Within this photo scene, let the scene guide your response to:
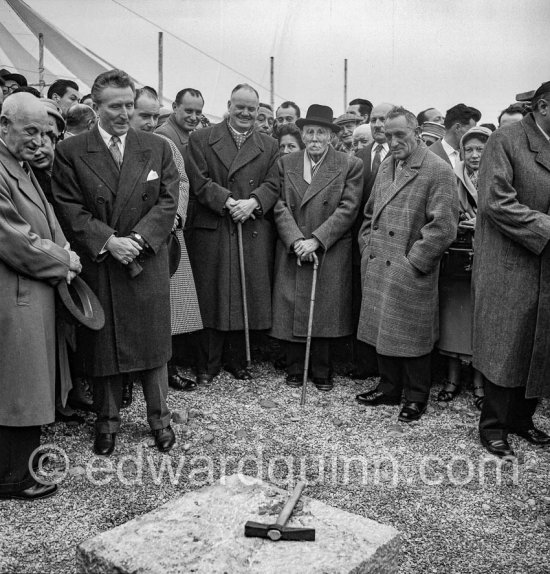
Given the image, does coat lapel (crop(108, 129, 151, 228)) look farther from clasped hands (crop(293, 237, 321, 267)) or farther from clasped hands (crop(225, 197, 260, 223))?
clasped hands (crop(293, 237, 321, 267))

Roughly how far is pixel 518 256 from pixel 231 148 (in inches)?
97.0

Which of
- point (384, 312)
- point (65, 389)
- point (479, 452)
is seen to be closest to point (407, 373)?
point (384, 312)

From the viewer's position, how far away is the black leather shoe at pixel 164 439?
13.3 feet

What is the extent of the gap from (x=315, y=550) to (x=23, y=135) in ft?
7.75

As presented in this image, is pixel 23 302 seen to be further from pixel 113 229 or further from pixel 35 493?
pixel 35 493

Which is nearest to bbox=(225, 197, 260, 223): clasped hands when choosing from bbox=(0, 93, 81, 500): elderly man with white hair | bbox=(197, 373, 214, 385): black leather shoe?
bbox=(197, 373, 214, 385): black leather shoe

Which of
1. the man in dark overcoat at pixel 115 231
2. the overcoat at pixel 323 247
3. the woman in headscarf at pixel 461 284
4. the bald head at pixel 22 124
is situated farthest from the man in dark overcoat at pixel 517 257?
the bald head at pixel 22 124

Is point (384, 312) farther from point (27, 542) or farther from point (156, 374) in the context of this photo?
point (27, 542)

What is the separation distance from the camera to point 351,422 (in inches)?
183

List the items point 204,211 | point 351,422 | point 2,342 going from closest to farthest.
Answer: point 2,342
point 351,422
point 204,211

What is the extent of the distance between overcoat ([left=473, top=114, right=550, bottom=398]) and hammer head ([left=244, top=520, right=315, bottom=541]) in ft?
6.60

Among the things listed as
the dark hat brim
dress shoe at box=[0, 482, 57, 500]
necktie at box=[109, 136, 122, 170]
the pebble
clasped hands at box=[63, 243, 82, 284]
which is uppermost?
the dark hat brim

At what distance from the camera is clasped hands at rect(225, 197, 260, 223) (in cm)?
526

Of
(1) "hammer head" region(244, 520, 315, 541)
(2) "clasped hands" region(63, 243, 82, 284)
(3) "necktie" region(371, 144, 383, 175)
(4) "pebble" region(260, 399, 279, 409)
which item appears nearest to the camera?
(1) "hammer head" region(244, 520, 315, 541)
